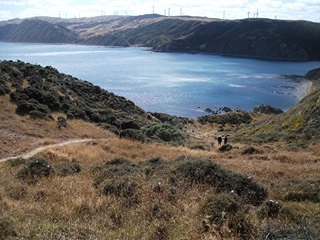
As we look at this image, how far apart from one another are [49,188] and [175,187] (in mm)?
3114

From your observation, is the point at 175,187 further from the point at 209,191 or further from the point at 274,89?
the point at 274,89

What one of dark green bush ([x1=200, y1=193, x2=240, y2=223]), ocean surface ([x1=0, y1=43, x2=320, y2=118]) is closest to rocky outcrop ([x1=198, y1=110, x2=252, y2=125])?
ocean surface ([x1=0, y1=43, x2=320, y2=118])

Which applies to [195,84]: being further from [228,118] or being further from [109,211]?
[109,211]

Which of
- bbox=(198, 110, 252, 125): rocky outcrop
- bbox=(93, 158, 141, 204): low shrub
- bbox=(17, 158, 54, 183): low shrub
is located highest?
bbox=(93, 158, 141, 204): low shrub

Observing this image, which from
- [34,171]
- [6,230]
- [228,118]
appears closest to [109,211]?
[6,230]

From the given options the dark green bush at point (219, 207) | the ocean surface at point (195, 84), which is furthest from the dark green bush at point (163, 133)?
the ocean surface at point (195, 84)

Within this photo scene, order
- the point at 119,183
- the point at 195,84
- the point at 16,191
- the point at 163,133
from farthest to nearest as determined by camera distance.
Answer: the point at 195,84
the point at 163,133
the point at 119,183
the point at 16,191

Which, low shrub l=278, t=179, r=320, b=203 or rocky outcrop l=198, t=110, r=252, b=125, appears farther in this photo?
rocky outcrop l=198, t=110, r=252, b=125

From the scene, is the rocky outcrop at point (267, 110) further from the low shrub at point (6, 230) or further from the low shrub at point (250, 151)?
the low shrub at point (6, 230)

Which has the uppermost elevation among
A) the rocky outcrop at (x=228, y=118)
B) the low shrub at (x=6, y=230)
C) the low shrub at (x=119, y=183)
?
the low shrub at (x=6, y=230)

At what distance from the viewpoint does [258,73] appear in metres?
144

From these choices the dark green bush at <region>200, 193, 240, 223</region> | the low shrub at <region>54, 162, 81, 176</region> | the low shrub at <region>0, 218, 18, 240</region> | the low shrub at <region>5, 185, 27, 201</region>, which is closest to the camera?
the low shrub at <region>0, 218, 18, 240</region>

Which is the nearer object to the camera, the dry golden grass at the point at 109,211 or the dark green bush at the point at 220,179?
the dry golden grass at the point at 109,211

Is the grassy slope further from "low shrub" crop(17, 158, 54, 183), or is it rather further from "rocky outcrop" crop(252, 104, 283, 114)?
"rocky outcrop" crop(252, 104, 283, 114)
